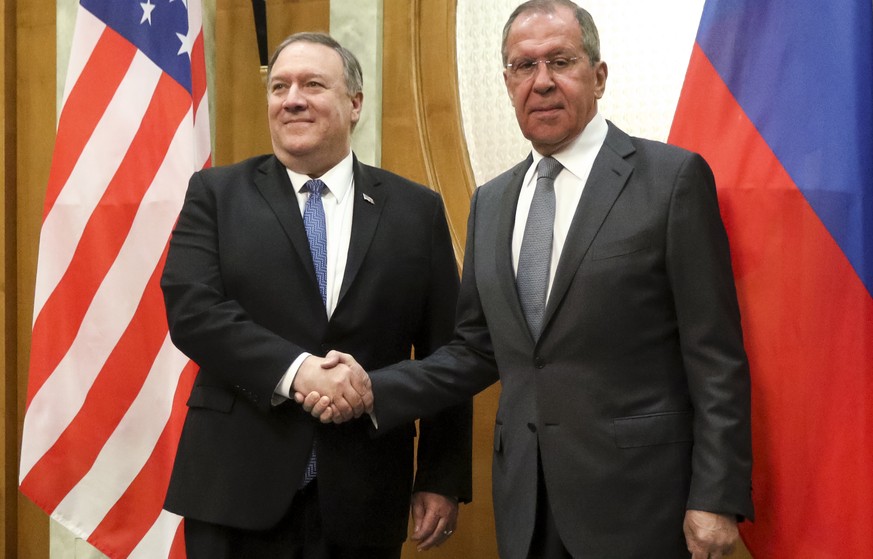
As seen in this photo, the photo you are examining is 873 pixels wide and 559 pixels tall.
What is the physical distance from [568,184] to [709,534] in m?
0.72

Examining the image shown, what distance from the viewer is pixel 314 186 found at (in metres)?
2.22

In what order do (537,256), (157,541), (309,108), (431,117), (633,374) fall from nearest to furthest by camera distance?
(633,374)
(537,256)
(309,108)
(157,541)
(431,117)

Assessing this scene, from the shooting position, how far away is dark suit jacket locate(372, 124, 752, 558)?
1783mm

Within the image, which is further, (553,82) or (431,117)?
(431,117)

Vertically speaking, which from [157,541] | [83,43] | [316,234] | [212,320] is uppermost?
[83,43]

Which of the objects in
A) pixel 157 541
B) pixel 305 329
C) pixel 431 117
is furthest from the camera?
pixel 431 117

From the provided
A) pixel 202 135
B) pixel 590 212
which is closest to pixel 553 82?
pixel 590 212

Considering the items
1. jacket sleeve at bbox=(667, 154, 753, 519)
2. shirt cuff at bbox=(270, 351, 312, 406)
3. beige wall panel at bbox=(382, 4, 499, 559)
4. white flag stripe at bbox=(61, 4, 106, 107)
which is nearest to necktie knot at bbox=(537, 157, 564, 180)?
jacket sleeve at bbox=(667, 154, 753, 519)

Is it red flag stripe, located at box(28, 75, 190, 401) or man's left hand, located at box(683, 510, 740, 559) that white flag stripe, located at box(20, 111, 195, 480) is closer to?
red flag stripe, located at box(28, 75, 190, 401)

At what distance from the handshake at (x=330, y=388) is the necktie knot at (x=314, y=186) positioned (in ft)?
1.31

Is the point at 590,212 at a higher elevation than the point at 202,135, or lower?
lower

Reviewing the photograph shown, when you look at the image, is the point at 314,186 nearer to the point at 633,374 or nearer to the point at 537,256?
the point at 537,256

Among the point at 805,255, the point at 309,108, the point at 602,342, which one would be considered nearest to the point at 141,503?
the point at 309,108

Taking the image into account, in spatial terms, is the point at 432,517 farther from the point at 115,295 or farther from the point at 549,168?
the point at 115,295
